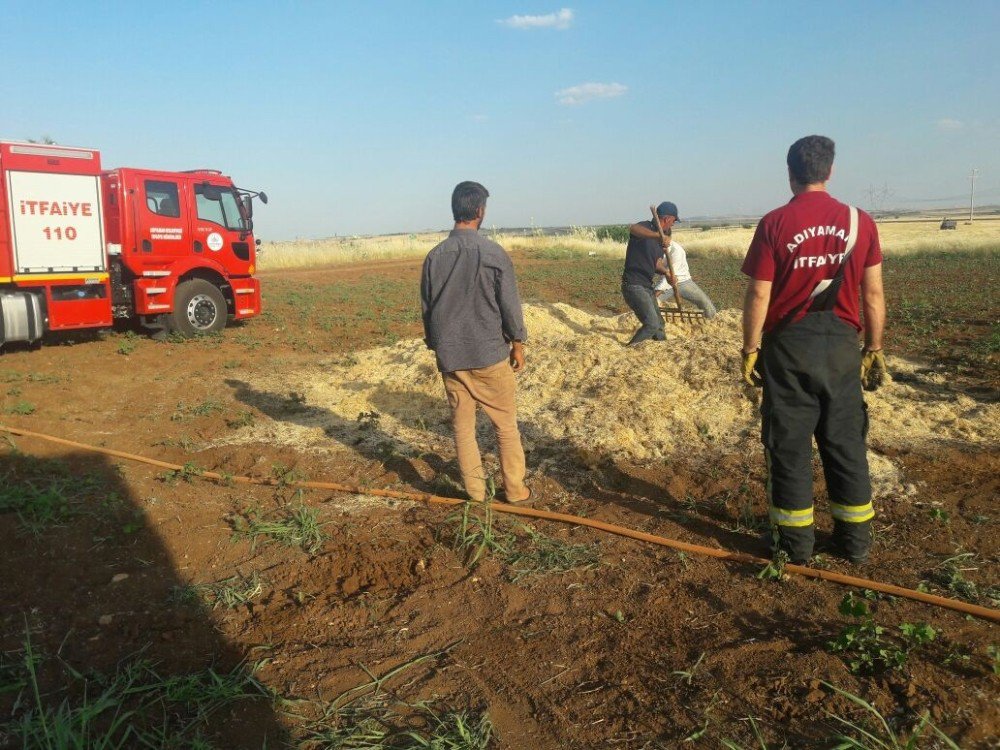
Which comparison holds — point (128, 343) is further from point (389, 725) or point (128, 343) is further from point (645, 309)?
point (389, 725)

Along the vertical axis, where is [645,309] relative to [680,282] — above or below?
below

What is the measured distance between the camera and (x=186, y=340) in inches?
473

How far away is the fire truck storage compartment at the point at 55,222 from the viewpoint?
10258mm

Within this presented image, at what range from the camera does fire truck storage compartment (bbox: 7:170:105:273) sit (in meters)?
10.3

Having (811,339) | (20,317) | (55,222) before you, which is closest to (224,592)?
(811,339)

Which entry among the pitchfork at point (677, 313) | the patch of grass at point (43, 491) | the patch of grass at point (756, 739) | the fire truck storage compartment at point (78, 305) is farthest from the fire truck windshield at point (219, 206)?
the patch of grass at point (756, 739)

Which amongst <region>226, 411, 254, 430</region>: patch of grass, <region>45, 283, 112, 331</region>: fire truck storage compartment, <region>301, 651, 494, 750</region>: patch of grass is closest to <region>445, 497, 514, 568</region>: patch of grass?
<region>301, 651, 494, 750</region>: patch of grass

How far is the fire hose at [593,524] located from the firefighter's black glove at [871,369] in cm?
112

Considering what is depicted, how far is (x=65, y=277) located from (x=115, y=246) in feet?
3.02

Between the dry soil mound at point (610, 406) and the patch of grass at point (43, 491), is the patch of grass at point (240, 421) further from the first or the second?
the patch of grass at point (43, 491)

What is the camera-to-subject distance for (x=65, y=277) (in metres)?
10.8

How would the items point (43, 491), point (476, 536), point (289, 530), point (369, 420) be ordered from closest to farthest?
point (476, 536)
point (289, 530)
point (43, 491)
point (369, 420)

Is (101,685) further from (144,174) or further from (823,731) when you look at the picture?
(144,174)

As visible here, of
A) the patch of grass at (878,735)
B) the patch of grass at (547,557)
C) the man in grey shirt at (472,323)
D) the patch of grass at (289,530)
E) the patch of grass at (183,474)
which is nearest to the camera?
the patch of grass at (878,735)
